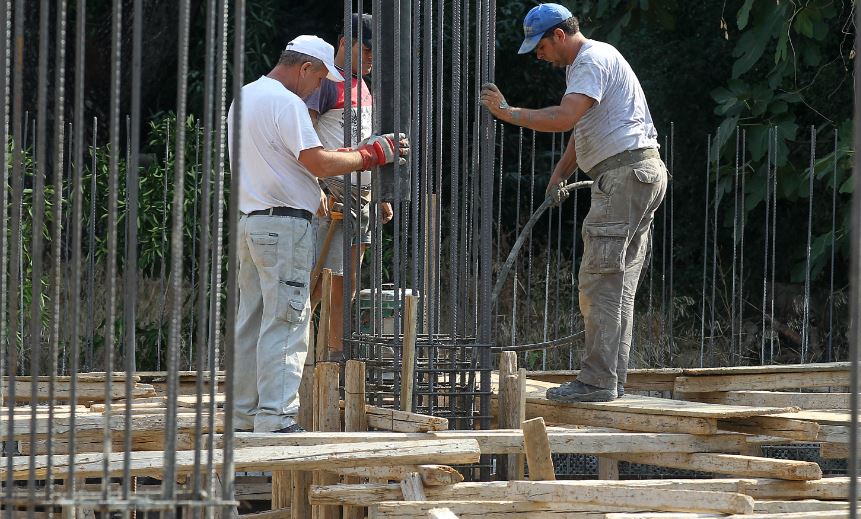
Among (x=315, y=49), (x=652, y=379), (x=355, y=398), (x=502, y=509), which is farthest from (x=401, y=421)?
(x=652, y=379)

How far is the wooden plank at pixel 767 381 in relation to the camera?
247 inches

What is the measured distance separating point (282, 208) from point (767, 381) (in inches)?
105

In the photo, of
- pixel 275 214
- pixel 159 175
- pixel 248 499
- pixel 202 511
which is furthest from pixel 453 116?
pixel 159 175

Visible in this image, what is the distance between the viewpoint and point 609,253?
16.6 feet

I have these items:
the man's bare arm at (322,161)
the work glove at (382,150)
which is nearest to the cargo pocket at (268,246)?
the man's bare arm at (322,161)

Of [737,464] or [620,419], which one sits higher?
[620,419]

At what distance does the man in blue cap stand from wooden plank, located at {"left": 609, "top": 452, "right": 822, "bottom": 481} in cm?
39

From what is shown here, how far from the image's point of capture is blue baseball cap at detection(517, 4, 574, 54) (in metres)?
5.11

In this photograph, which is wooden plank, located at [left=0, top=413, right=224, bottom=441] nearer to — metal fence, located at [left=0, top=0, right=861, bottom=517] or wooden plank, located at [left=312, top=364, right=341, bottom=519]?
metal fence, located at [left=0, top=0, right=861, bottom=517]

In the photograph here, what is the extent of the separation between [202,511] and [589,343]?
251 centimetres

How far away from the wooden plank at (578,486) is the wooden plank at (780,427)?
1.09ft

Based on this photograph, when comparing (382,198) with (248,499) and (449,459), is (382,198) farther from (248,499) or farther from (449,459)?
(248,499)

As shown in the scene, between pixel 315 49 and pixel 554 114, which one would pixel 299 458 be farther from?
pixel 554 114

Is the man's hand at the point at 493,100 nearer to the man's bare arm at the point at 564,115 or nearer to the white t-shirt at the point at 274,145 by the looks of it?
the man's bare arm at the point at 564,115
